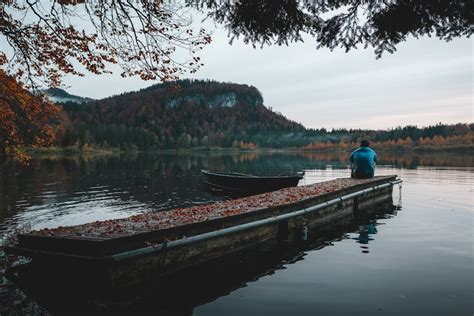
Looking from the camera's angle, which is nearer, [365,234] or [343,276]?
[343,276]

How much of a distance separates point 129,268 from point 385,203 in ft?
60.5

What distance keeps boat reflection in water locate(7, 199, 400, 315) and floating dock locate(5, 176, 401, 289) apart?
0.23 m

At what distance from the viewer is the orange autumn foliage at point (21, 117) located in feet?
42.7

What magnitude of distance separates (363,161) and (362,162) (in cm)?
12

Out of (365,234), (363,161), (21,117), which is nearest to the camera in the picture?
(21,117)

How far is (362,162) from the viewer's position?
22.6 m

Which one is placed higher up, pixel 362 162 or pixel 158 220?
pixel 362 162

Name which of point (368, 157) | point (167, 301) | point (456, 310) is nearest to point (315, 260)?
point (456, 310)

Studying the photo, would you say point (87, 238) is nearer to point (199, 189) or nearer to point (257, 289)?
point (257, 289)

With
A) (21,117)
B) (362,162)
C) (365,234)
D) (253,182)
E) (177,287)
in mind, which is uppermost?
(21,117)

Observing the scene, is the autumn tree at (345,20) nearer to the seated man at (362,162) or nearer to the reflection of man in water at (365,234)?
the reflection of man in water at (365,234)

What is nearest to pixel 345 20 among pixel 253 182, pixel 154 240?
pixel 154 240

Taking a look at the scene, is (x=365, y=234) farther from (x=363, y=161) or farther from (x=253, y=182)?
(x=253, y=182)

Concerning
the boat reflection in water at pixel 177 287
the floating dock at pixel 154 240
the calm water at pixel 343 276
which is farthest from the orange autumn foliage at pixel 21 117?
the boat reflection in water at pixel 177 287
